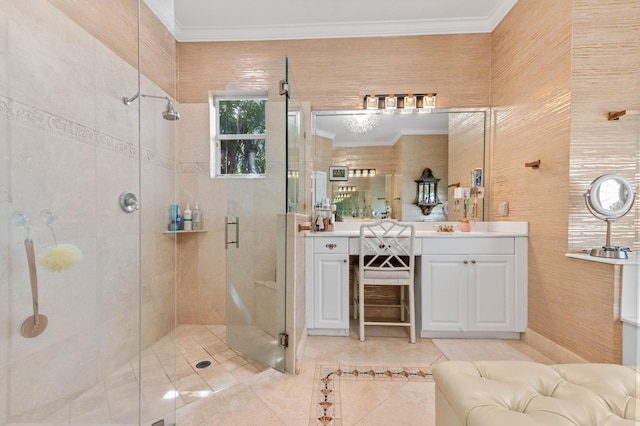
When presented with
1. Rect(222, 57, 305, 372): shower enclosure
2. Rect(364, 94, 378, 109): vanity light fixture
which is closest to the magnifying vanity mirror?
Rect(364, 94, 378, 109): vanity light fixture

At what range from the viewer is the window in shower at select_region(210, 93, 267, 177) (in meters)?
2.02

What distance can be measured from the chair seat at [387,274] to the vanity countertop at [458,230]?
322mm

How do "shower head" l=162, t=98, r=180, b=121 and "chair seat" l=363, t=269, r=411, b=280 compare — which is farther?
"chair seat" l=363, t=269, r=411, b=280

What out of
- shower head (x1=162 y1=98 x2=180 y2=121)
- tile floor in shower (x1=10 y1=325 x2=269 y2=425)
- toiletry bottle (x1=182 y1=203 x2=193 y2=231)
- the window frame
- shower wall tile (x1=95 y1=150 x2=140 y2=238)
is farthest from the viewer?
toiletry bottle (x1=182 y1=203 x2=193 y2=231)

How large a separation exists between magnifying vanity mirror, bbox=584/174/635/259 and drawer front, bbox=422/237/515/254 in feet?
1.84

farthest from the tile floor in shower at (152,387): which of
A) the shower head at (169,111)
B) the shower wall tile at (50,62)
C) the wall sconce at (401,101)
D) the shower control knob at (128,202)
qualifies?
the wall sconce at (401,101)

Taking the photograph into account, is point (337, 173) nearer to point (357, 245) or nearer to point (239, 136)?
point (357, 245)

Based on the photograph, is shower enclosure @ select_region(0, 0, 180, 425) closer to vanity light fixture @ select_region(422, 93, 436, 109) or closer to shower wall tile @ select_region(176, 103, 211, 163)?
shower wall tile @ select_region(176, 103, 211, 163)

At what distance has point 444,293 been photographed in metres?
2.21

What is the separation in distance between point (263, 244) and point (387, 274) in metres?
1.05

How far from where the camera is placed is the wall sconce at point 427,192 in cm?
267

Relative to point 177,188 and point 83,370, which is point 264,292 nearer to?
point 83,370

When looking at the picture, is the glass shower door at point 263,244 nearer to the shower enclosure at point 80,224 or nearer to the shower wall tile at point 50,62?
the shower enclosure at point 80,224

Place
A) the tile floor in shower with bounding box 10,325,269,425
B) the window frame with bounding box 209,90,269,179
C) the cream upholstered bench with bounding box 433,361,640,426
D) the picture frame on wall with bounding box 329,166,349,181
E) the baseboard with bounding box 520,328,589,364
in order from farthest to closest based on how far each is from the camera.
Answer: the picture frame on wall with bounding box 329,166,349,181 → the window frame with bounding box 209,90,269,179 → the baseboard with bounding box 520,328,589,364 → the tile floor in shower with bounding box 10,325,269,425 → the cream upholstered bench with bounding box 433,361,640,426
